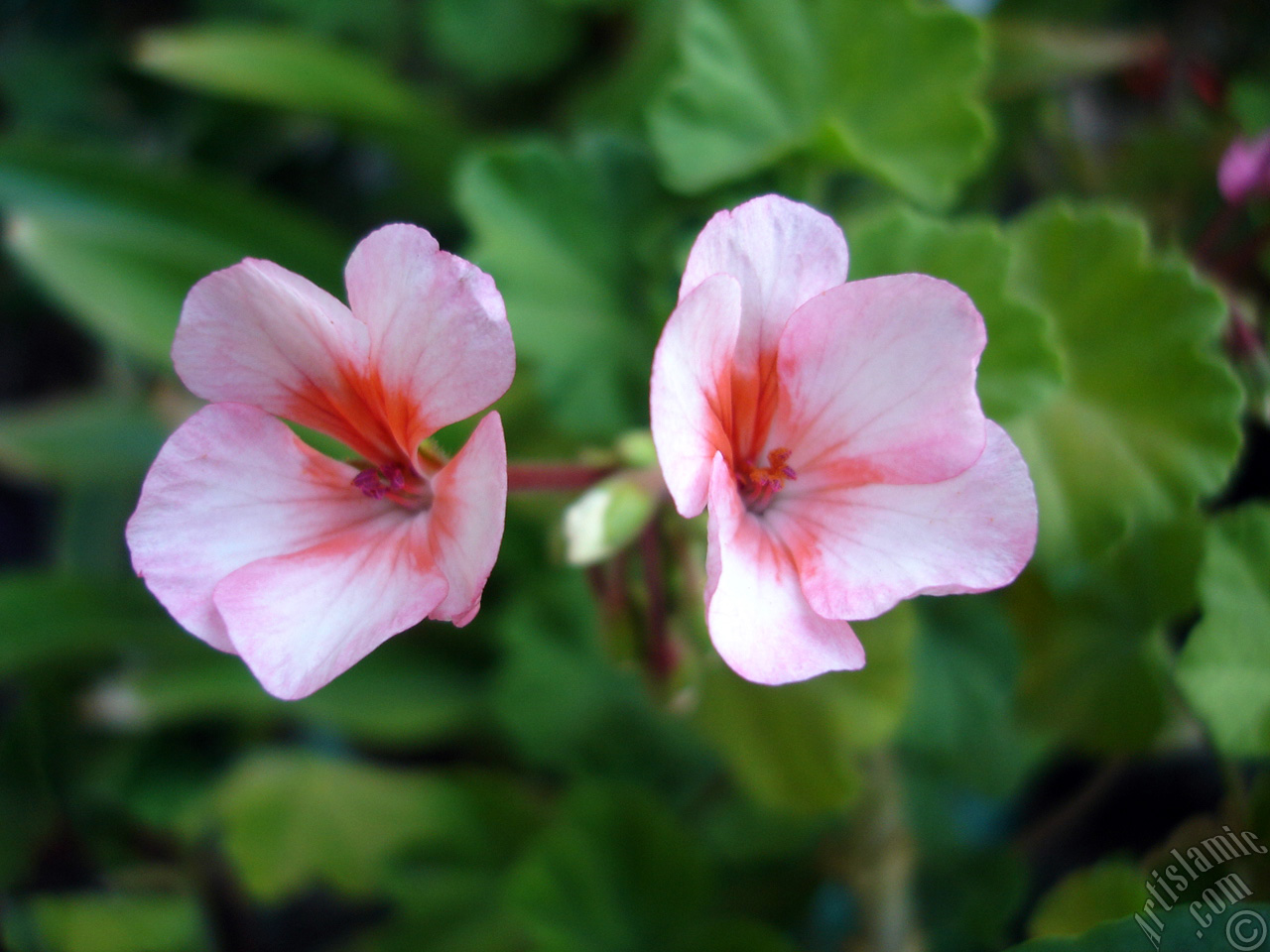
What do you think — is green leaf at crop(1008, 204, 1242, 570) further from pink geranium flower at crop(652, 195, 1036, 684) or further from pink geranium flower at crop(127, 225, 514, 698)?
pink geranium flower at crop(127, 225, 514, 698)

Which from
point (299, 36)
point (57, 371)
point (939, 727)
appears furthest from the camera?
point (57, 371)

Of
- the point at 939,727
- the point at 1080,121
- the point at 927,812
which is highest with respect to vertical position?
the point at 1080,121

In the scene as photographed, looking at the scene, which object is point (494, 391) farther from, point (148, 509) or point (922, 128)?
point (922, 128)

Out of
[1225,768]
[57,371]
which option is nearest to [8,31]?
[57,371]

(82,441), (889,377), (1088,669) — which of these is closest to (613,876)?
(1088,669)

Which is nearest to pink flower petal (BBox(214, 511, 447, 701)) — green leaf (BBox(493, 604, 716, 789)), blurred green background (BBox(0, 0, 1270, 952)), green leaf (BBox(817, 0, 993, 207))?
blurred green background (BBox(0, 0, 1270, 952))
